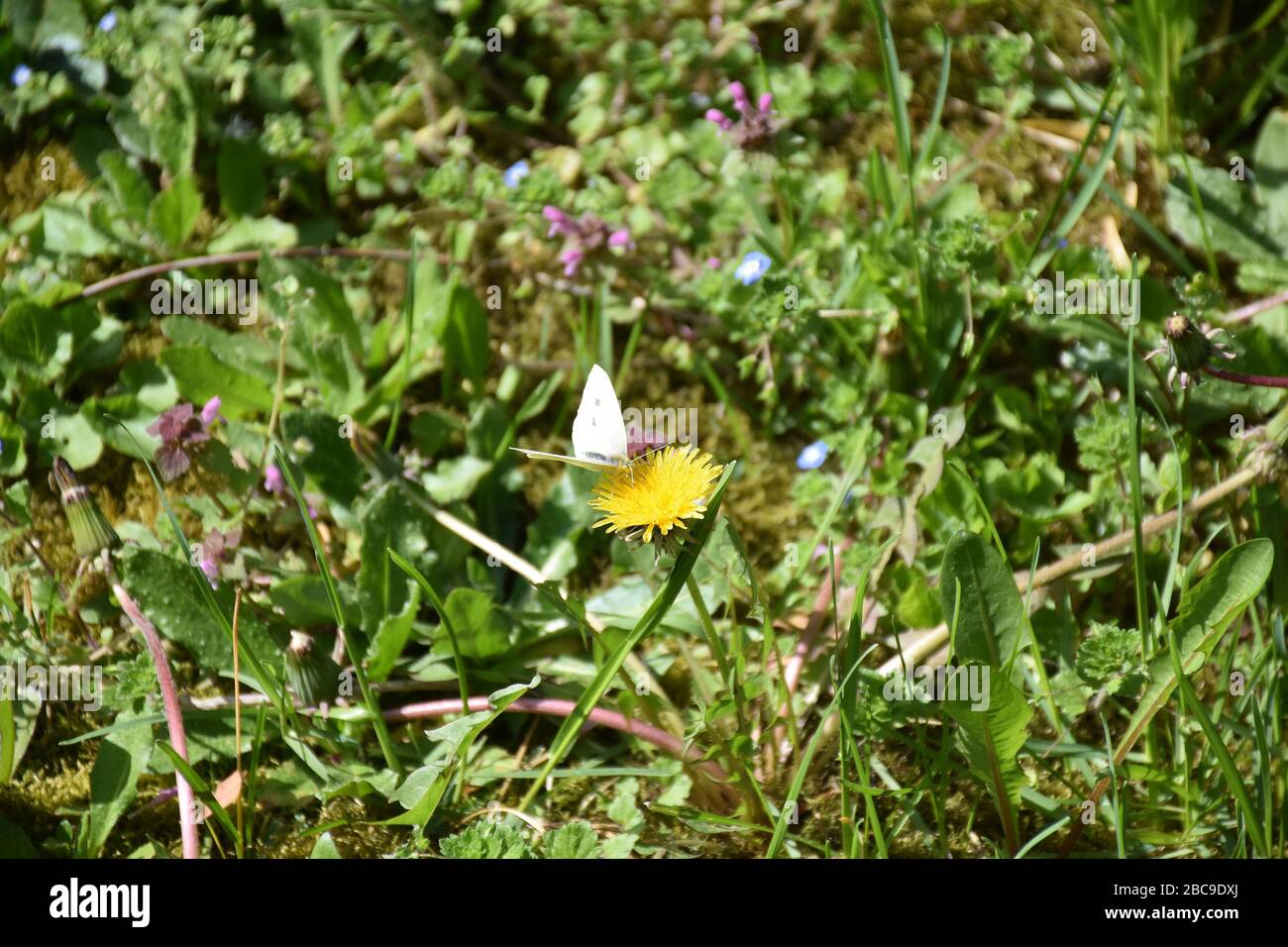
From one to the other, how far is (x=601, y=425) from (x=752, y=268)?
108 centimetres

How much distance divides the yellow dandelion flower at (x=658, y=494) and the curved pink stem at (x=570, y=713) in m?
0.52

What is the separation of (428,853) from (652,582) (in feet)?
2.26

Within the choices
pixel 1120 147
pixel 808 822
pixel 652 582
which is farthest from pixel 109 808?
pixel 1120 147

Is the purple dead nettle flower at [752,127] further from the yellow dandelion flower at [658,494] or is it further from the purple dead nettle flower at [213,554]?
the purple dead nettle flower at [213,554]

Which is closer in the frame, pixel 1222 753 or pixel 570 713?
pixel 1222 753

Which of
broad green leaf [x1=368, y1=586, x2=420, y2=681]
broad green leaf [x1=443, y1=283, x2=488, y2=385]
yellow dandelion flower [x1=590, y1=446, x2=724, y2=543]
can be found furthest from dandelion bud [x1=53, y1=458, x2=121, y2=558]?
yellow dandelion flower [x1=590, y1=446, x2=724, y2=543]

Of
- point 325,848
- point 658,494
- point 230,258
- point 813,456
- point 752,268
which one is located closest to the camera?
point 658,494

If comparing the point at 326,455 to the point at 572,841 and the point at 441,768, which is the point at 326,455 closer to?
the point at 441,768

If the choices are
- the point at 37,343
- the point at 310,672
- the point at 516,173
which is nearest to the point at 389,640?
the point at 310,672

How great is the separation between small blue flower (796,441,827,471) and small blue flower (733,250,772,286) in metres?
0.43

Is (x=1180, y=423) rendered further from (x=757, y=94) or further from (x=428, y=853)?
(x=428, y=853)

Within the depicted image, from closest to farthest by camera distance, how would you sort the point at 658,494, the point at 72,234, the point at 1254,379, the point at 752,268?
the point at 658,494, the point at 1254,379, the point at 752,268, the point at 72,234

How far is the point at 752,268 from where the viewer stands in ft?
8.76
